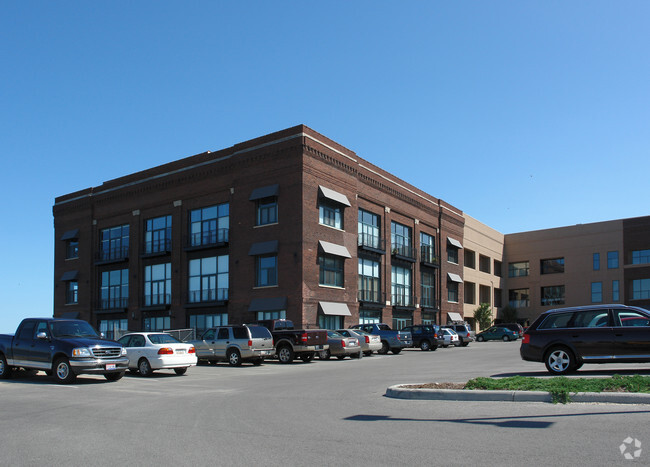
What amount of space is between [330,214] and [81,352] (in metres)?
25.9

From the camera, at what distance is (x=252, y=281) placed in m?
40.9

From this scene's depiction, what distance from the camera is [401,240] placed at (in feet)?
170

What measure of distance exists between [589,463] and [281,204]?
112ft

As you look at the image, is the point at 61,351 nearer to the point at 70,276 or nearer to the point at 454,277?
the point at 70,276

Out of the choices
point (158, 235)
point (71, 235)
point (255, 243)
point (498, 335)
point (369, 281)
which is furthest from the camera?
point (498, 335)

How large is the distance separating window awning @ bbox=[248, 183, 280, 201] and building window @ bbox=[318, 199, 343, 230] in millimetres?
3066

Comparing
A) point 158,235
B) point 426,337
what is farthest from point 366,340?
point 158,235

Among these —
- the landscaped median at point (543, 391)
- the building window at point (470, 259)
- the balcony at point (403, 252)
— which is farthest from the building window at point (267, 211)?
the building window at point (470, 259)

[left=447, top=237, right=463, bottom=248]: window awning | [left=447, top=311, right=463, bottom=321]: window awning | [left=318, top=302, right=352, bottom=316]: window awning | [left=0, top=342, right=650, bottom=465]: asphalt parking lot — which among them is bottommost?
[left=447, top=311, right=463, bottom=321]: window awning

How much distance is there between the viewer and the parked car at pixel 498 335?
5884cm

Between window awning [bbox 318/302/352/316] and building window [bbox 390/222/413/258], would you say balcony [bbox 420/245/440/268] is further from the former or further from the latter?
window awning [bbox 318/302/352/316]

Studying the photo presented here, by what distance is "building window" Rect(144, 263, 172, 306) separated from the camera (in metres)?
46.4

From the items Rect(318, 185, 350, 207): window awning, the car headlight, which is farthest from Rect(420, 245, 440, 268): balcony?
the car headlight

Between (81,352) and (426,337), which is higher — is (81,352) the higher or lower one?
the higher one
